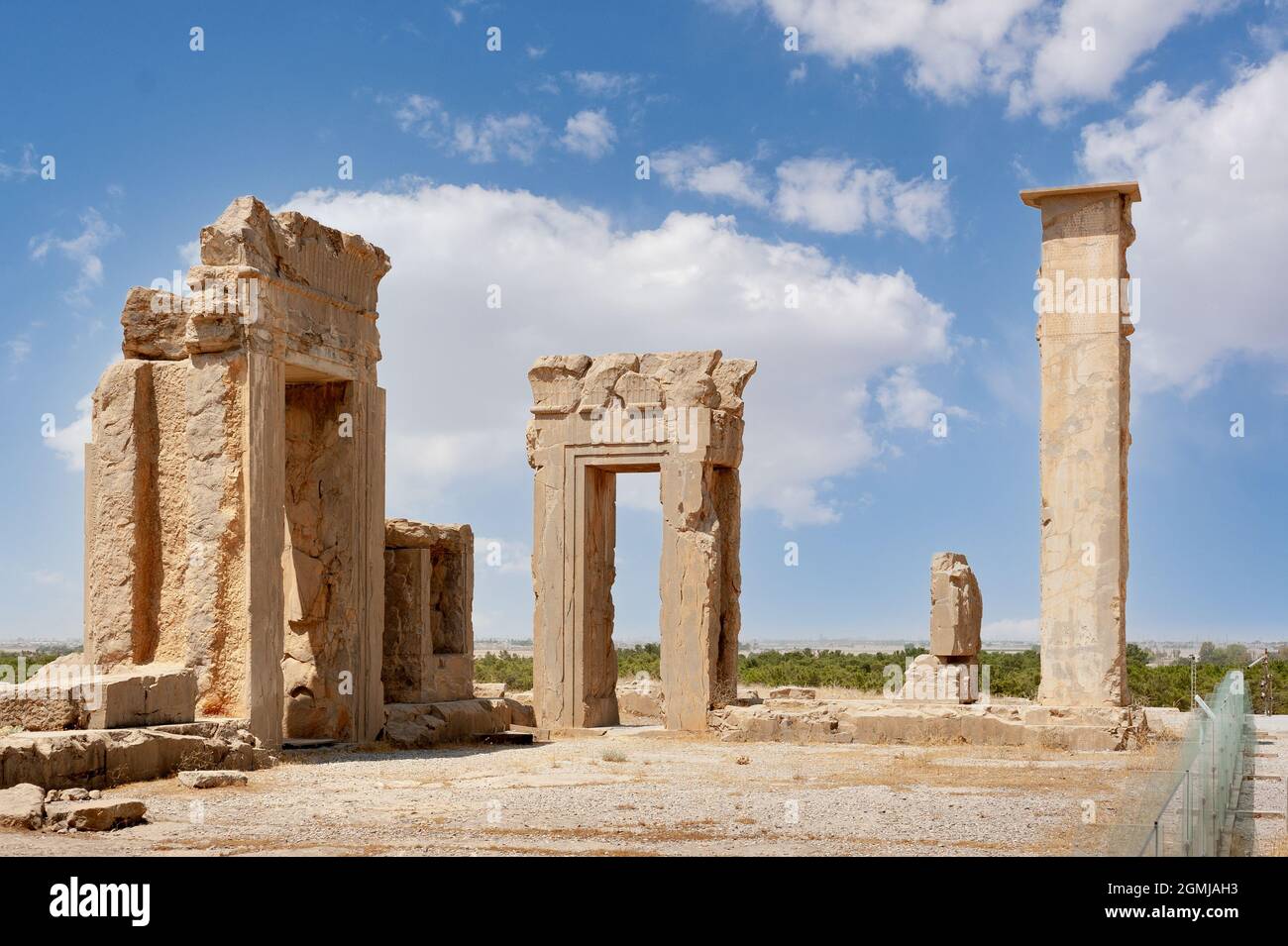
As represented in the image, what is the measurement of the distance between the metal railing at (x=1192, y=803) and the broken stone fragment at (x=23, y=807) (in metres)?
5.90

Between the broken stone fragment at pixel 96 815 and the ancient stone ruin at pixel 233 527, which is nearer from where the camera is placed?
the broken stone fragment at pixel 96 815

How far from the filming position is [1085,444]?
48.8 feet

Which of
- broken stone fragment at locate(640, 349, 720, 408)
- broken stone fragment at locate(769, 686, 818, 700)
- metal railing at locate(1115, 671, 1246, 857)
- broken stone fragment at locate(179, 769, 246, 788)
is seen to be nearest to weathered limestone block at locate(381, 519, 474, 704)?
broken stone fragment at locate(640, 349, 720, 408)

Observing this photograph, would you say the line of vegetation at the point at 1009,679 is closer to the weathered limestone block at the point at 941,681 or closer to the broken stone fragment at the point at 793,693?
the broken stone fragment at the point at 793,693

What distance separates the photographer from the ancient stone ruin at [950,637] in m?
21.7

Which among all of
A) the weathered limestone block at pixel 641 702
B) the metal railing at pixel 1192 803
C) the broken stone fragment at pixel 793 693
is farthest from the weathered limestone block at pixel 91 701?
the broken stone fragment at pixel 793 693

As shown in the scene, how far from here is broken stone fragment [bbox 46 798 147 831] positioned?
8305 mm

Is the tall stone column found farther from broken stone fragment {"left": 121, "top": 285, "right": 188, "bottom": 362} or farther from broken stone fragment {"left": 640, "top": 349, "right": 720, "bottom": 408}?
broken stone fragment {"left": 121, "top": 285, "right": 188, "bottom": 362}

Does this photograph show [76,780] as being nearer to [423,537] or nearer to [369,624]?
[369,624]

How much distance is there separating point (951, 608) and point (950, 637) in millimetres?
431

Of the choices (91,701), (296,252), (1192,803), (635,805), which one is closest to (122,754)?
(91,701)

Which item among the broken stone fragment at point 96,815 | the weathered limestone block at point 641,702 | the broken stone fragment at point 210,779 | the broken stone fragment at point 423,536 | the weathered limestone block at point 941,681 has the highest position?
the broken stone fragment at point 423,536

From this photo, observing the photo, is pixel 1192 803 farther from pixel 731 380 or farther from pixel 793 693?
pixel 793 693

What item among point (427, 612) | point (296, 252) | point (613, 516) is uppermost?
point (296, 252)
